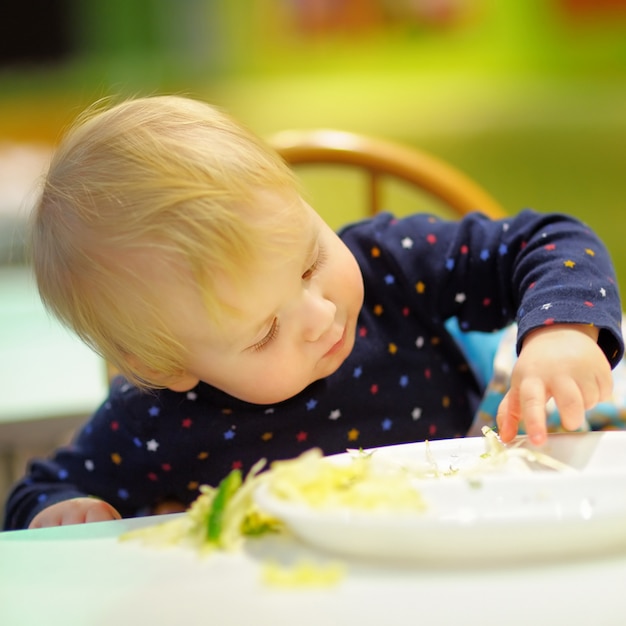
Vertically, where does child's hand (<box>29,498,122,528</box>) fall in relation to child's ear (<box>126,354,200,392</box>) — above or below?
below

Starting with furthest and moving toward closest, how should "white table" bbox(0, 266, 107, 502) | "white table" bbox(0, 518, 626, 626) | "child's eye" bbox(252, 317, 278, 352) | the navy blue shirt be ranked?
1. "white table" bbox(0, 266, 107, 502)
2. the navy blue shirt
3. "child's eye" bbox(252, 317, 278, 352)
4. "white table" bbox(0, 518, 626, 626)

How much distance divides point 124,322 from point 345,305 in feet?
0.55

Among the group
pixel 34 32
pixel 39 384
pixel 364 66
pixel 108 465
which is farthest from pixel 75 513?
pixel 364 66

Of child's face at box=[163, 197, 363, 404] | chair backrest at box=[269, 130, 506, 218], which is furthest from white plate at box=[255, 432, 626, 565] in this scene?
chair backrest at box=[269, 130, 506, 218]

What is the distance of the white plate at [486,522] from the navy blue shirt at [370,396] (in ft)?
0.92

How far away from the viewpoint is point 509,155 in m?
3.71

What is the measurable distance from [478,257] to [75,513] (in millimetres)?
401

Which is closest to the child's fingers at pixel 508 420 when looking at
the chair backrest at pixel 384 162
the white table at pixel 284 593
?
the white table at pixel 284 593

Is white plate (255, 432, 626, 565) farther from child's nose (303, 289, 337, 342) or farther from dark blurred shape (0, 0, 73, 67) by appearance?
dark blurred shape (0, 0, 73, 67)

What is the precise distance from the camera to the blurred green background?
386cm

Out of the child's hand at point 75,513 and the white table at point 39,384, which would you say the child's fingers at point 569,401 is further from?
the white table at point 39,384

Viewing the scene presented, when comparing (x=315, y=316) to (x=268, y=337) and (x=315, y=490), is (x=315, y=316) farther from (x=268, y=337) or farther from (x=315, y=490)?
(x=315, y=490)

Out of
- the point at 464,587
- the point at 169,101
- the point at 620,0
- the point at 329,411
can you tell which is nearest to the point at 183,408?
the point at 329,411

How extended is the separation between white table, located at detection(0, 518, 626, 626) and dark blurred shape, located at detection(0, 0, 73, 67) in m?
3.78
